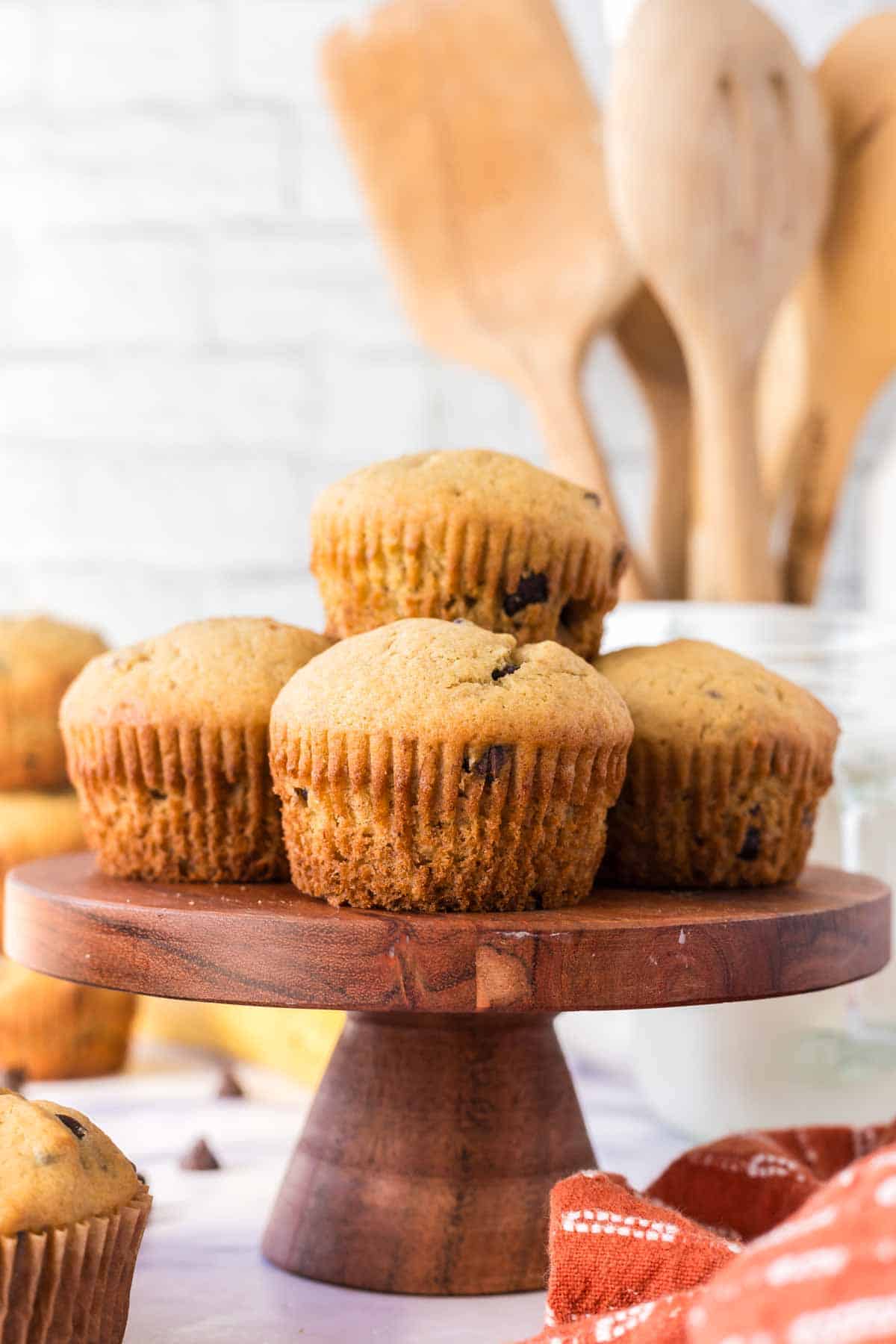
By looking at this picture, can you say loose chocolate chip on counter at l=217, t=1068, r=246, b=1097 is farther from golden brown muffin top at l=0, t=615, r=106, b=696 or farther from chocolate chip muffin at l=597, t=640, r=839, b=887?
chocolate chip muffin at l=597, t=640, r=839, b=887

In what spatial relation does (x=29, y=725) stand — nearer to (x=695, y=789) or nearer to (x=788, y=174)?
(x=695, y=789)

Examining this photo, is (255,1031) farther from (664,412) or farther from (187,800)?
(664,412)

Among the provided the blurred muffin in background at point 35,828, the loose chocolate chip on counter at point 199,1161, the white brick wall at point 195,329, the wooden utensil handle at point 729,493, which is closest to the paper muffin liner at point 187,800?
the loose chocolate chip on counter at point 199,1161

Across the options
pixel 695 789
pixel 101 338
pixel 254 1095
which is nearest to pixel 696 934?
pixel 695 789

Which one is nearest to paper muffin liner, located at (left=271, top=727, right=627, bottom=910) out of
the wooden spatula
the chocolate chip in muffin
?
the chocolate chip in muffin

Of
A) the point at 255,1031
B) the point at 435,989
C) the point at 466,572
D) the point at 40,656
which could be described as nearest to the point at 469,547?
the point at 466,572

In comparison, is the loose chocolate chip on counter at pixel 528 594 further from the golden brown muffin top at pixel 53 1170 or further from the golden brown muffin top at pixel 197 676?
the golden brown muffin top at pixel 53 1170
